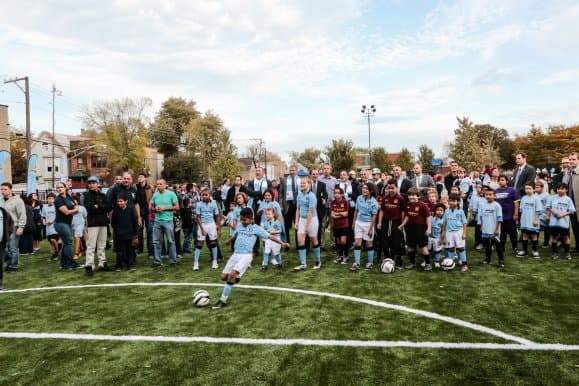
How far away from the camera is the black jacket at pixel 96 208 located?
8.89 metres

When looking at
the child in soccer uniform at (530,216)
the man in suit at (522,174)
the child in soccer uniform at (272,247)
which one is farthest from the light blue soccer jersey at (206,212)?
the man in suit at (522,174)

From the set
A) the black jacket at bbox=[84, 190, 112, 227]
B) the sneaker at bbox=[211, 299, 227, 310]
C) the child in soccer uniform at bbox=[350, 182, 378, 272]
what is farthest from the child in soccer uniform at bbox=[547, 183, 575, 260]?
the black jacket at bbox=[84, 190, 112, 227]

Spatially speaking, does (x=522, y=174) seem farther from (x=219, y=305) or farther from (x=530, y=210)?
(x=219, y=305)

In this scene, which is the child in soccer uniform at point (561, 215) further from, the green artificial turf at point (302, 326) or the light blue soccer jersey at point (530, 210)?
the green artificial turf at point (302, 326)

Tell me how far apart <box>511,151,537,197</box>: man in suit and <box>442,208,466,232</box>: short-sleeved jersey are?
2.59 m

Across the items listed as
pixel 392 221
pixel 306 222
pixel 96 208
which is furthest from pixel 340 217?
pixel 96 208

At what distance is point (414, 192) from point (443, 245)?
128 cm

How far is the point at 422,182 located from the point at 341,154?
1120 inches

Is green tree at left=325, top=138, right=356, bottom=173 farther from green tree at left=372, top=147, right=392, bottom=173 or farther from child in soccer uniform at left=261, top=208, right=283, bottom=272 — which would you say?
child in soccer uniform at left=261, top=208, right=283, bottom=272

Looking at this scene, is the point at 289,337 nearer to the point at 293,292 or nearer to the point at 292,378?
the point at 292,378

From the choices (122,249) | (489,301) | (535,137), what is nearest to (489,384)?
(489,301)

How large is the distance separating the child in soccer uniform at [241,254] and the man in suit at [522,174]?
6586 mm

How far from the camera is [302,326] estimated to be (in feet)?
17.4

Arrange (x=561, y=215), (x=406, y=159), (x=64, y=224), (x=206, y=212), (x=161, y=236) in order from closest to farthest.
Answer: (x=561, y=215) < (x=206, y=212) < (x=161, y=236) < (x=64, y=224) < (x=406, y=159)
